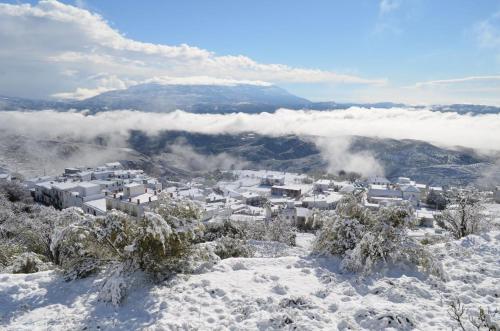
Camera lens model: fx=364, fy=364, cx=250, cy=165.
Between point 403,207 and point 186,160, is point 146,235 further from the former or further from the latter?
point 186,160

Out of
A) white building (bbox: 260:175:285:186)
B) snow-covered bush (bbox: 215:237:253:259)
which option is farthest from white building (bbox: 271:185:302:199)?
snow-covered bush (bbox: 215:237:253:259)

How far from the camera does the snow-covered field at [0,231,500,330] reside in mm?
7426

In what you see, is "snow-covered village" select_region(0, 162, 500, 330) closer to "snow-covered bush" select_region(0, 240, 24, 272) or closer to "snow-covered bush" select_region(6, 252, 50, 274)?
"snow-covered bush" select_region(6, 252, 50, 274)

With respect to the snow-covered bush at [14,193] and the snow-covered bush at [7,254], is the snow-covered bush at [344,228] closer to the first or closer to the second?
the snow-covered bush at [7,254]

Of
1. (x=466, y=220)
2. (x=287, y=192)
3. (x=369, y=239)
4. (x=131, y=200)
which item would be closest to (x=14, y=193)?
(x=131, y=200)

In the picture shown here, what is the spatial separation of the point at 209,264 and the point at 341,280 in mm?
3665

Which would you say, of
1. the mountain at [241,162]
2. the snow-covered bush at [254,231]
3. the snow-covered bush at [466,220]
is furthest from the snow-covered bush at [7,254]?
the mountain at [241,162]

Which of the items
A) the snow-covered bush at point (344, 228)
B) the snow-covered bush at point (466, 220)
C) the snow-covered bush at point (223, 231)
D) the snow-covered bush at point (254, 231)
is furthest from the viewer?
the snow-covered bush at point (254, 231)

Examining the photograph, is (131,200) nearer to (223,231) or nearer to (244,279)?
(223,231)

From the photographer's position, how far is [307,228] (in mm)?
54188

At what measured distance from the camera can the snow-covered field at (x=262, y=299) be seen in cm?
743

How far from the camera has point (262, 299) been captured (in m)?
8.32

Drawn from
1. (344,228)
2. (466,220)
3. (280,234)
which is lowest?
(280,234)

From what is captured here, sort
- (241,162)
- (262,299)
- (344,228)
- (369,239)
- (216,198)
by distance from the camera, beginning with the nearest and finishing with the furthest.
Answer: (262,299)
(369,239)
(344,228)
(216,198)
(241,162)
